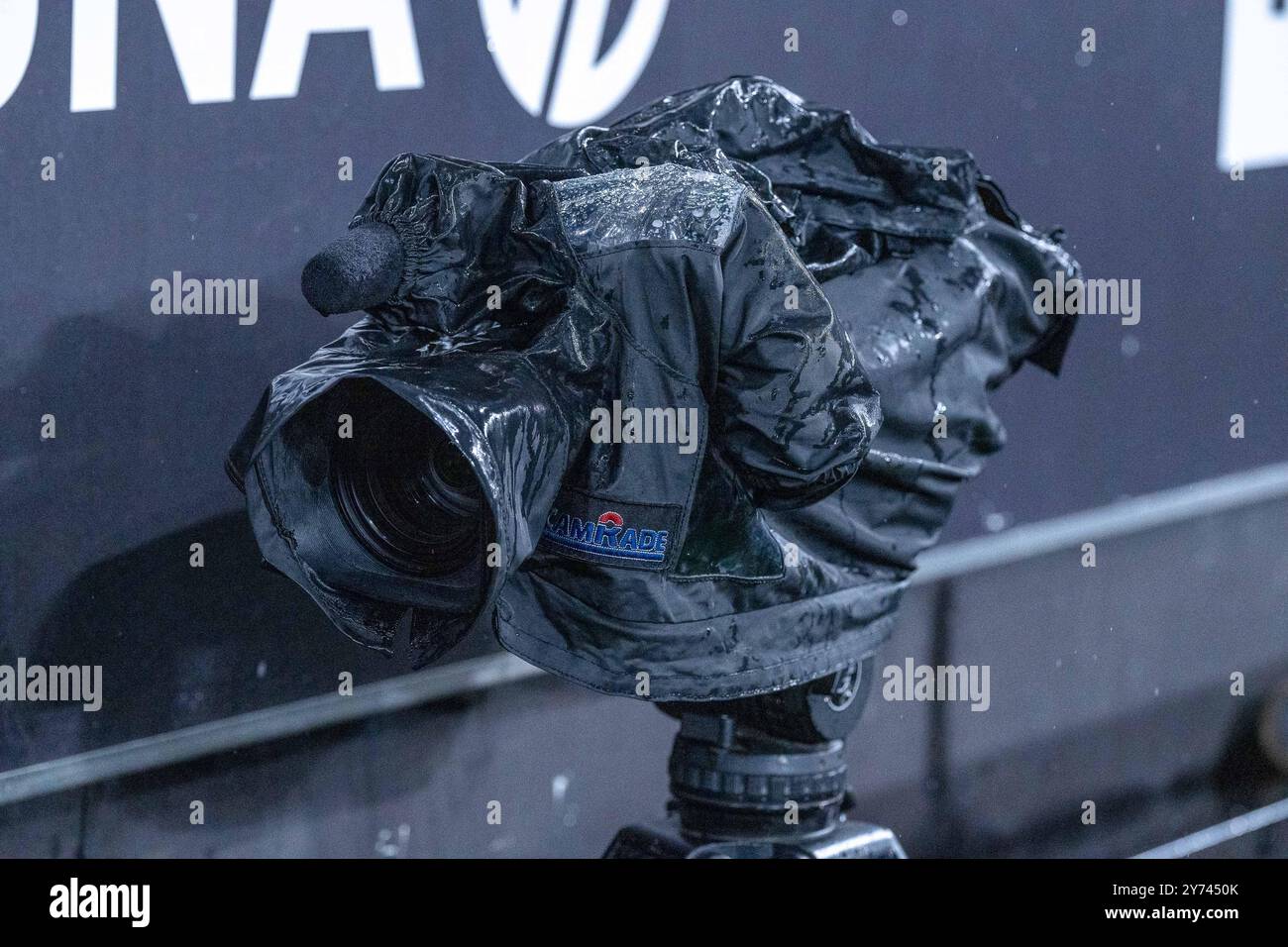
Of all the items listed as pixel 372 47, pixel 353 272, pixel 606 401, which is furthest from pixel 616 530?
pixel 372 47

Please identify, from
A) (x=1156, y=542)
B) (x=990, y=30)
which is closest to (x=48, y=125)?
(x=990, y=30)

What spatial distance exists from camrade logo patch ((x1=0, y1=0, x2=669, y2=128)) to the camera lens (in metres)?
0.41

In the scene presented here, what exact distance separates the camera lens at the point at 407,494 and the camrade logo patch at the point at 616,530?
2.0 inches

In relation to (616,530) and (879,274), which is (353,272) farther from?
(879,274)

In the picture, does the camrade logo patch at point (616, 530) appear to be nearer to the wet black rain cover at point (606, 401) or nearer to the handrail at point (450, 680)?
the wet black rain cover at point (606, 401)

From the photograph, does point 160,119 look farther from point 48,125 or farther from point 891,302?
point 891,302

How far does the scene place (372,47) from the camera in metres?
1.25

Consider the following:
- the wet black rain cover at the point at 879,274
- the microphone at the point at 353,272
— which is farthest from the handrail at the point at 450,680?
the microphone at the point at 353,272

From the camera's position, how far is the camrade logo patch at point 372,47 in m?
1.11

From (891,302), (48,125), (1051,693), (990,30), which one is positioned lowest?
(1051,693)

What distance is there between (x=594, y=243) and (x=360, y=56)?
1.57 ft

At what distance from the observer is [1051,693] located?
6.07 ft

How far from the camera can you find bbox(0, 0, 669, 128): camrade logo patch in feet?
3.64

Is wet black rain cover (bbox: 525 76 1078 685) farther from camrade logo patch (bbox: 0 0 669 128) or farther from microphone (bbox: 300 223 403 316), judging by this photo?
camrade logo patch (bbox: 0 0 669 128)
